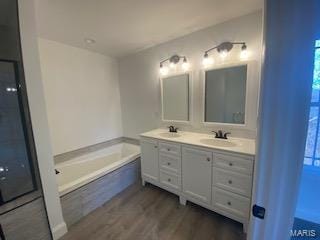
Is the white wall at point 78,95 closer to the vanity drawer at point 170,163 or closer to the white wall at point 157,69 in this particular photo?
the white wall at point 157,69

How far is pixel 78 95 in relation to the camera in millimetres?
2766

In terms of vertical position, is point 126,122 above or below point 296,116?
below

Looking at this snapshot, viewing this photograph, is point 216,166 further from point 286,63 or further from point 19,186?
point 19,186

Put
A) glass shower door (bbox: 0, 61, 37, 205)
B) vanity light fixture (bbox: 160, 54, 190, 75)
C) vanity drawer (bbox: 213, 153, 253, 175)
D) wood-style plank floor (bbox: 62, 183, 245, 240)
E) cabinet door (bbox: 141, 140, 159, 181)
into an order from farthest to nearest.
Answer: vanity light fixture (bbox: 160, 54, 190, 75) → cabinet door (bbox: 141, 140, 159, 181) → wood-style plank floor (bbox: 62, 183, 245, 240) → vanity drawer (bbox: 213, 153, 253, 175) → glass shower door (bbox: 0, 61, 37, 205)

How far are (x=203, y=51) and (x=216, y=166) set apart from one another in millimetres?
1597

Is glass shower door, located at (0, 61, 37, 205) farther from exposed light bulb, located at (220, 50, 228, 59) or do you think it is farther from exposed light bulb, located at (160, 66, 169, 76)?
exposed light bulb, located at (220, 50, 228, 59)

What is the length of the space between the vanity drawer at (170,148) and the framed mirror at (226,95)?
2.09 feet

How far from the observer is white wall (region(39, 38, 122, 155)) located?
2.43m

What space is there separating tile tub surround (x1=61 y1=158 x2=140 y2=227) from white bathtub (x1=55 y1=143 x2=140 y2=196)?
0.24ft

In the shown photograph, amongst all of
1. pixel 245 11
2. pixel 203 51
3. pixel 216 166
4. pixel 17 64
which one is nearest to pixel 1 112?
pixel 17 64

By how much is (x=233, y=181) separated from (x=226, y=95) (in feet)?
3.67

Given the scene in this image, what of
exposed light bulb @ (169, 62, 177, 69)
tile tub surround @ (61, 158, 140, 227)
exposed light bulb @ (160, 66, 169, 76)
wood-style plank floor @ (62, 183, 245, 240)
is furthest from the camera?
exposed light bulb @ (160, 66, 169, 76)

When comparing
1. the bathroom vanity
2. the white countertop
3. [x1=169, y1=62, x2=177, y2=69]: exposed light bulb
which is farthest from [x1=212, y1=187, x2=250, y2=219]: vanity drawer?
[x1=169, y1=62, x2=177, y2=69]: exposed light bulb

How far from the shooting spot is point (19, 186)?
1.45 meters
